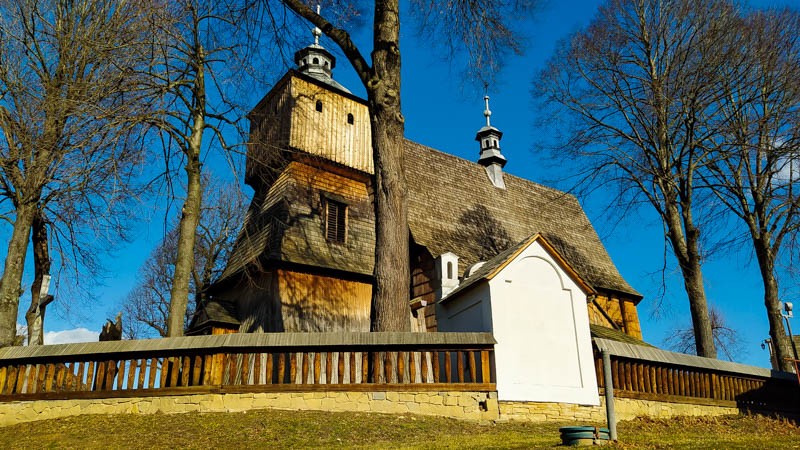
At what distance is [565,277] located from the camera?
1238 cm

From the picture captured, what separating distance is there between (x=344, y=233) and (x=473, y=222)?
4479 mm

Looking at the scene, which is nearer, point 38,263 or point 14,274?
point 14,274

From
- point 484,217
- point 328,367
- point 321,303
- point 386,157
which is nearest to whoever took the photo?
point 328,367

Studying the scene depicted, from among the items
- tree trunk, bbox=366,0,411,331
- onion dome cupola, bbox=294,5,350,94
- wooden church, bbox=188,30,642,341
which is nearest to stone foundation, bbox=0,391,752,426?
tree trunk, bbox=366,0,411,331

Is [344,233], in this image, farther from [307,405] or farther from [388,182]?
[307,405]

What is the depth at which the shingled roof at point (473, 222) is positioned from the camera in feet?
58.6

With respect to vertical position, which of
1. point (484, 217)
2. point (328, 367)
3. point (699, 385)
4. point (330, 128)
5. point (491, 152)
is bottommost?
point (699, 385)

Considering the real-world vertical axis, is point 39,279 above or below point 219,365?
above

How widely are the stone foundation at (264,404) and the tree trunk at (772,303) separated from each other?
8.83m

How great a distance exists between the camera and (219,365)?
9477 mm

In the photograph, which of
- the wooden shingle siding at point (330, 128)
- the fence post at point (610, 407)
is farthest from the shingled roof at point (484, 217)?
the fence post at point (610, 407)

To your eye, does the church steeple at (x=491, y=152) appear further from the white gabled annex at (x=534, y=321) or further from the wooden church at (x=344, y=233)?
the white gabled annex at (x=534, y=321)

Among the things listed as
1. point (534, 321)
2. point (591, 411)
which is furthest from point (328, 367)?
point (591, 411)

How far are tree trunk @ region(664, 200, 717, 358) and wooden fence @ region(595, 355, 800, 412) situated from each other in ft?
4.67
